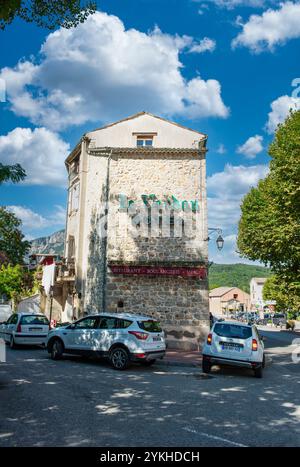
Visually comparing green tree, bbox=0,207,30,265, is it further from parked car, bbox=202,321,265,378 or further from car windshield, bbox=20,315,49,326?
parked car, bbox=202,321,265,378

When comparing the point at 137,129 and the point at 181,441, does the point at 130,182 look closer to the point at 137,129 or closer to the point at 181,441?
the point at 137,129

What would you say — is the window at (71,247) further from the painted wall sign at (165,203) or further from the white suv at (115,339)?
the white suv at (115,339)

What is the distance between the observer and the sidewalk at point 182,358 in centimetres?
1275

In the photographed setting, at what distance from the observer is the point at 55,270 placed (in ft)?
74.2

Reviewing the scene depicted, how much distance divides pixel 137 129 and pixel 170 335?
11457 millimetres

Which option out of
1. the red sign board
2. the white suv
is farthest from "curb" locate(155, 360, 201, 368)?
the red sign board

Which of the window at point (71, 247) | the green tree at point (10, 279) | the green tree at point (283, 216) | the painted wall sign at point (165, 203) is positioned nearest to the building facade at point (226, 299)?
the green tree at point (10, 279)

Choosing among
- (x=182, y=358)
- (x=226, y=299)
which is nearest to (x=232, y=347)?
(x=182, y=358)

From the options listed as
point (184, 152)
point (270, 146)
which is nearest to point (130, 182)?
point (184, 152)

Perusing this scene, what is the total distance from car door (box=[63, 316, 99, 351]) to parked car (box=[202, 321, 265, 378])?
143 inches

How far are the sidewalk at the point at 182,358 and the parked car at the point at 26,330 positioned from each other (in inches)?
216

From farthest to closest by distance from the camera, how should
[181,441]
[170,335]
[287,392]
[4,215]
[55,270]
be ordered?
[4,215] → [55,270] → [170,335] → [287,392] → [181,441]

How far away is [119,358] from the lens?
1115 centimetres

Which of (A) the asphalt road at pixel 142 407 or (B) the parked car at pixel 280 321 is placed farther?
(B) the parked car at pixel 280 321
